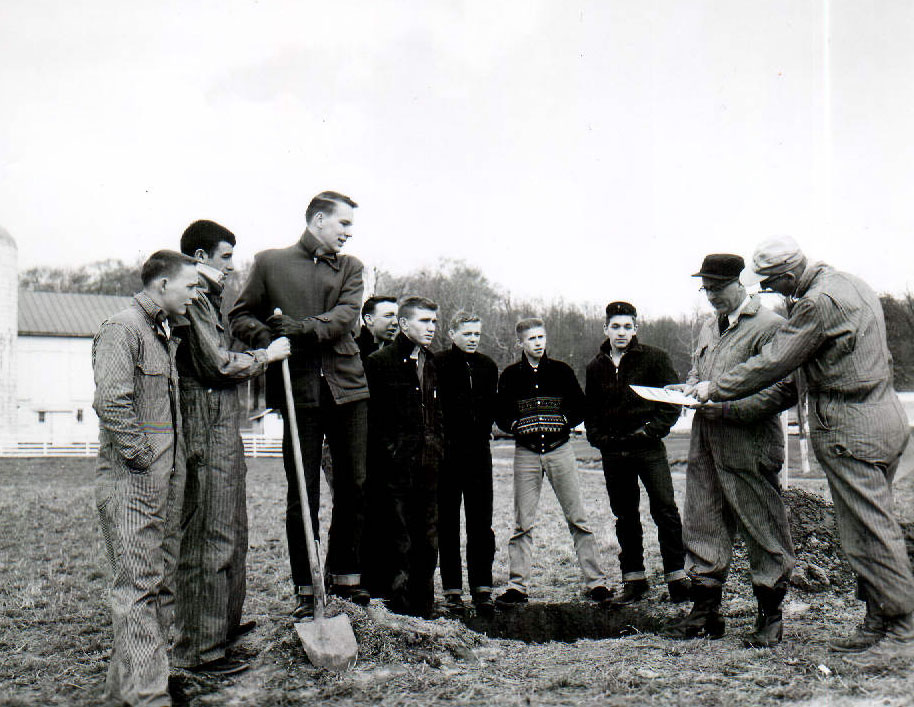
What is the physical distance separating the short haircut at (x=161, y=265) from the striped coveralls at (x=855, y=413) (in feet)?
10.7

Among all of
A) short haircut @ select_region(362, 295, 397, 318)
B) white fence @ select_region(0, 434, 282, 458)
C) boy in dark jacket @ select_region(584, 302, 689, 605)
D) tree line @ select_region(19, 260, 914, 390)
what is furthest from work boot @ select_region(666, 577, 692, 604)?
tree line @ select_region(19, 260, 914, 390)

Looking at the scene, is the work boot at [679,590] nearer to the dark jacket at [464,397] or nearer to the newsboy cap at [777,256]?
the dark jacket at [464,397]

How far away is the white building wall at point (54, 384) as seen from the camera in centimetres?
4456

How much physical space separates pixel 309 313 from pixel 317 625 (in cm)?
197

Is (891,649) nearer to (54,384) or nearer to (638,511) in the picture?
(638,511)

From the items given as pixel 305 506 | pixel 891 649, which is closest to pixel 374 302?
pixel 305 506

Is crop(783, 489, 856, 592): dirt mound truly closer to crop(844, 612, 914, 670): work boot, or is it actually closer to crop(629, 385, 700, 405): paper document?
crop(844, 612, 914, 670): work boot

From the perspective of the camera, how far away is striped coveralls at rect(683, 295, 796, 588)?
16.1 ft

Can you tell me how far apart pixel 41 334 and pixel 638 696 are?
47.8 metres

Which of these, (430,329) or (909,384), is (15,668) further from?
(909,384)

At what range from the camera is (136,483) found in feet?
13.1

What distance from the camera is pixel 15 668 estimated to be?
180 inches

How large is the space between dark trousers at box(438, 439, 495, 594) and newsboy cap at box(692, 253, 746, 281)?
2.13m

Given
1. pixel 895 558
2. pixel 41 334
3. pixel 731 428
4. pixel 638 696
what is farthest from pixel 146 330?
pixel 41 334
